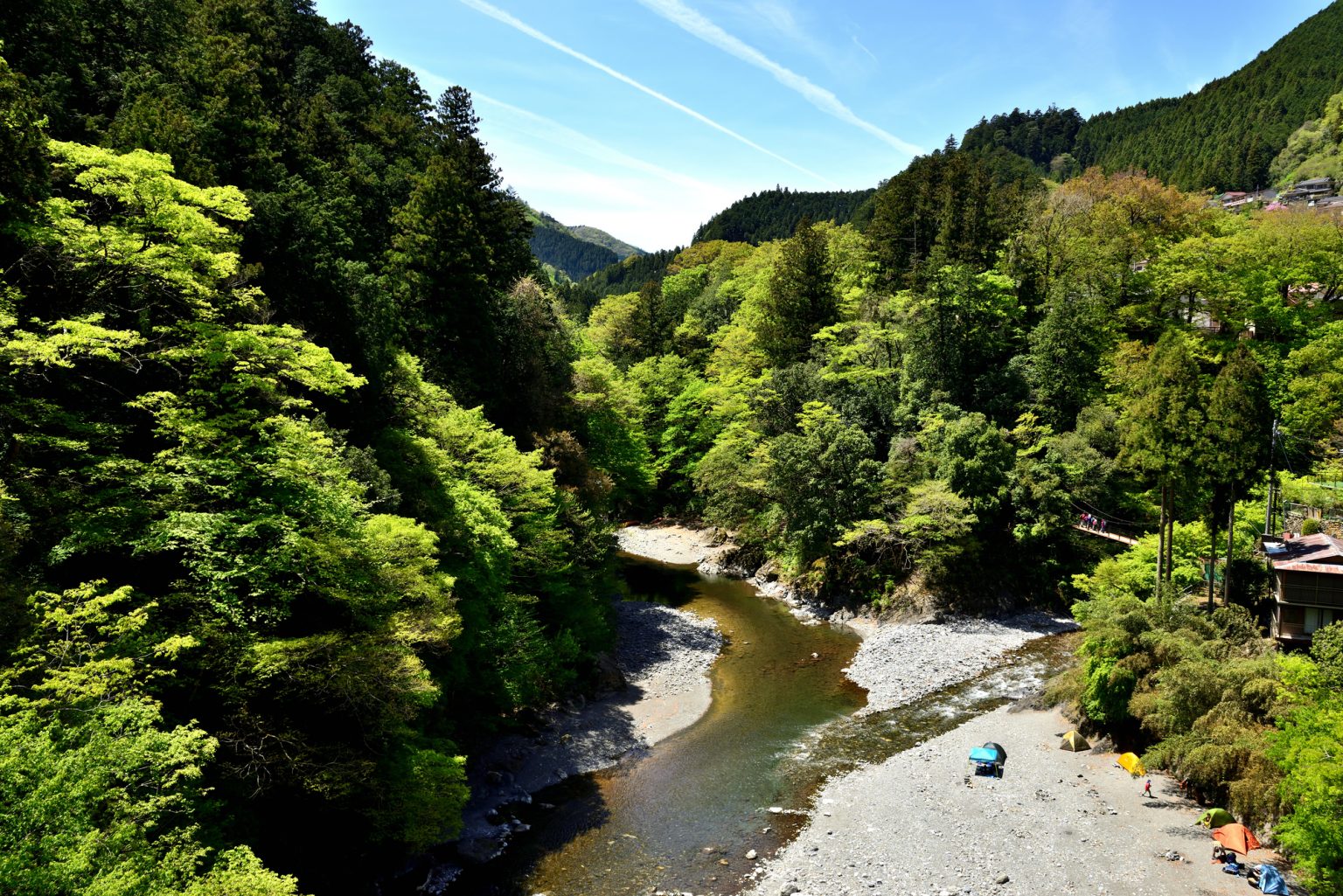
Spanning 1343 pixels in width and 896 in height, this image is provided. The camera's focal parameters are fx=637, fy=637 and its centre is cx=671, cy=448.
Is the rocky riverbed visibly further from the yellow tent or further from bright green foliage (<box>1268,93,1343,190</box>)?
bright green foliage (<box>1268,93,1343,190</box>)

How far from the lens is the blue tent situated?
12.2 m

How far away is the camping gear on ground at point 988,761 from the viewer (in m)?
18.0

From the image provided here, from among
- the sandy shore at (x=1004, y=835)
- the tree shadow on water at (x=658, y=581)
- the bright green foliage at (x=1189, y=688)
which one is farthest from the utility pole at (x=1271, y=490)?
the tree shadow on water at (x=658, y=581)

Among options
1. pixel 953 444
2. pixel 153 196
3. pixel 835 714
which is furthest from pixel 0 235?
pixel 953 444

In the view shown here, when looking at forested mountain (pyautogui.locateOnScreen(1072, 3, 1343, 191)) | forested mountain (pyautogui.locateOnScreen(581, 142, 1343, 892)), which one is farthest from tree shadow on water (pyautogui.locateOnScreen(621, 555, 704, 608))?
forested mountain (pyautogui.locateOnScreen(1072, 3, 1343, 191))

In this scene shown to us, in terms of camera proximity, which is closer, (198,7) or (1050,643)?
(1050,643)

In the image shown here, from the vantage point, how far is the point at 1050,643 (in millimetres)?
28484

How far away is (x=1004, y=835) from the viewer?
15133mm

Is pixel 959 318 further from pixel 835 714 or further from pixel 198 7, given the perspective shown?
pixel 198 7

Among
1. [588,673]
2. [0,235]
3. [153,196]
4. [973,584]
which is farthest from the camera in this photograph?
[973,584]

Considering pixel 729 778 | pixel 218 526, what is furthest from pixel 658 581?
pixel 218 526

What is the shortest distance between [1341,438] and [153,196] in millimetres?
38483

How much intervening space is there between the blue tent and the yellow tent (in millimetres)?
4612

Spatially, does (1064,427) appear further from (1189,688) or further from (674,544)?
(674,544)
